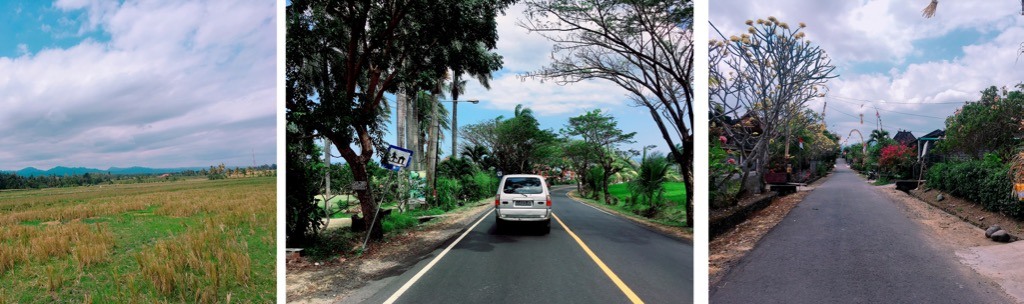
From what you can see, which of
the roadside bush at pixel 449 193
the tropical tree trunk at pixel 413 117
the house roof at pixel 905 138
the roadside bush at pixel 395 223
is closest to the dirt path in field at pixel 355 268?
the roadside bush at pixel 395 223

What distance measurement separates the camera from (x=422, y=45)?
15.5ft

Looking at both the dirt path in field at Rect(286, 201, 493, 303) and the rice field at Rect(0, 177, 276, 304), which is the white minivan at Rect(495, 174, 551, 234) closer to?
the dirt path in field at Rect(286, 201, 493, 303)

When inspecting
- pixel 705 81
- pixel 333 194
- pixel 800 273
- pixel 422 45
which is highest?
pixel 422 45

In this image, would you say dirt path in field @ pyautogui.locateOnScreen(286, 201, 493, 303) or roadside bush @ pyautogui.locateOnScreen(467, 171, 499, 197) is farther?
roadside bush @ pyautogui.locateOnScreen(467, 171, 499, 197)

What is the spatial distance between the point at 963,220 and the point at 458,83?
556 cm

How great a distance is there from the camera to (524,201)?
9.26ft

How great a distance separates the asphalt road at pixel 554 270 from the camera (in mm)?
2459

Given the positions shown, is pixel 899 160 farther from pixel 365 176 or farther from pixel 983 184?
pixel 365 176

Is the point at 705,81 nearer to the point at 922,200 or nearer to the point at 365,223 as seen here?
the point at 365,223

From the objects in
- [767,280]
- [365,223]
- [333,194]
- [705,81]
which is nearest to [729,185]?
[767,280]

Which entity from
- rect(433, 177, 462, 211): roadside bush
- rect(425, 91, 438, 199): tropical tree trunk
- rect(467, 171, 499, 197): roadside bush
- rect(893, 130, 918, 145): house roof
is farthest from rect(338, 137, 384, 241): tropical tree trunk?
rect(893, 130, 918, 145): house roof

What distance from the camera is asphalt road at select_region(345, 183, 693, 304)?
2.46 meters

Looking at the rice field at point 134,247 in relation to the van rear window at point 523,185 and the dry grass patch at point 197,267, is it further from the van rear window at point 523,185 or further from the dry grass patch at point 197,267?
the van rear window at point 523,185

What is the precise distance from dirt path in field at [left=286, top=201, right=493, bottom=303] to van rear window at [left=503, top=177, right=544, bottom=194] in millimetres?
553
